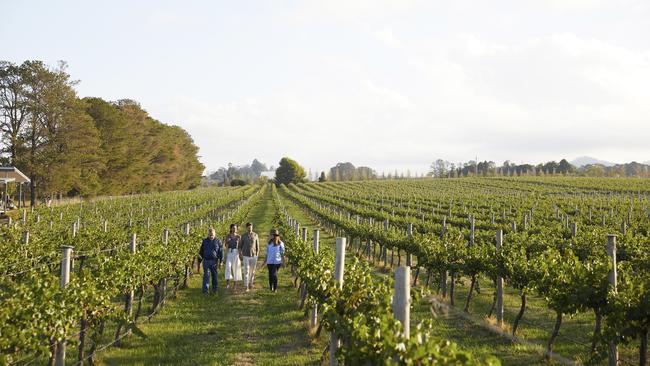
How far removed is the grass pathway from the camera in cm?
802

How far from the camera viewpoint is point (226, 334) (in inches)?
371

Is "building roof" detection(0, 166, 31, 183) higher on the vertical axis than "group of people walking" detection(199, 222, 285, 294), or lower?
higher

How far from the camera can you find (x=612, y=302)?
6664 mm

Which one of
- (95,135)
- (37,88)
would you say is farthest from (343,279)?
(95,135)

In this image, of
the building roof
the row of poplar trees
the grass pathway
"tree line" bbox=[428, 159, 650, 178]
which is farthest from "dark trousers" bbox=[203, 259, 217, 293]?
"tree line" bbox=[428, 159, 650, 178]

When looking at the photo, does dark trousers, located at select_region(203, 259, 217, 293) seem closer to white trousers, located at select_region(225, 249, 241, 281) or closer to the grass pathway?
the grass pathway

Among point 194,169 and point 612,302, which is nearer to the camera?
point 612,302

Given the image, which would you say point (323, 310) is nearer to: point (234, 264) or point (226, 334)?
point (226, 334)

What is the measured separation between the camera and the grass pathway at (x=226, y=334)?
802cm

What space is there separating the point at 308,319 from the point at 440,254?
390cm

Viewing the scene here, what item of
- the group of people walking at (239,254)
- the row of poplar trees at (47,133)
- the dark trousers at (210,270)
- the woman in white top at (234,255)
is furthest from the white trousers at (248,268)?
the row of poplar trees at (47,133)

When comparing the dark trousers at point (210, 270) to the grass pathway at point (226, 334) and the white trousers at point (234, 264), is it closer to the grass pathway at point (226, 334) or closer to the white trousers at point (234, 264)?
the grass pathway at point (226, 334)

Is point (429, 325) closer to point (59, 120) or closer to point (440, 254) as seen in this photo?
point (440, 254)

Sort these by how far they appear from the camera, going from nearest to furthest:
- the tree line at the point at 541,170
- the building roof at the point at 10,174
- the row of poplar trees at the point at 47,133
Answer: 1. the building roof at the point at 10,174
2. the row of poplar trees at the point at 47,133
3. the tree line at the point at 541,170
